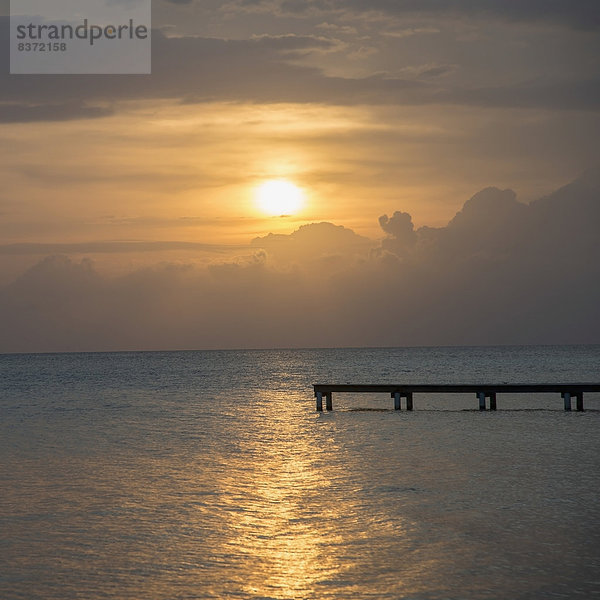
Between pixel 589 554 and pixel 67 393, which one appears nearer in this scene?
pixel 589 554

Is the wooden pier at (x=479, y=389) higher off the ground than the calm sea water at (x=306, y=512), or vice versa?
the wooden pier at (x=479, y=389)

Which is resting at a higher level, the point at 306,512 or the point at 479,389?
the point at 479,389

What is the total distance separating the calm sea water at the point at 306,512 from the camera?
10359 mm

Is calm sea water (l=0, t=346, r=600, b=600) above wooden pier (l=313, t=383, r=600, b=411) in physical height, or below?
below

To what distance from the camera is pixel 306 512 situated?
14.5 metres

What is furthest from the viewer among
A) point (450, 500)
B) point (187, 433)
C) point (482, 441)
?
point (187, 433)

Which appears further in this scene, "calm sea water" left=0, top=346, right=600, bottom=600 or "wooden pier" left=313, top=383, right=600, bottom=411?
"wooden pier" left=313, top=383, right=600, bottom=411

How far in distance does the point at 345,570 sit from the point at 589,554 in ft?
11.3

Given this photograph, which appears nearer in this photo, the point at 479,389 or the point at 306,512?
the point at 306,512

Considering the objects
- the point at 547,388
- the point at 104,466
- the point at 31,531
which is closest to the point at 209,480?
the point at 104,466

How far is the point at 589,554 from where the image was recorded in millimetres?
11211

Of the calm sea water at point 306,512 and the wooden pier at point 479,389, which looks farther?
the wooden pier at point 479,389

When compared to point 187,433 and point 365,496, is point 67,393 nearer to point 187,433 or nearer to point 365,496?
point 187,433

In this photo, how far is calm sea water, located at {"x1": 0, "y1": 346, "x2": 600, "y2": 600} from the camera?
34.0 ft
